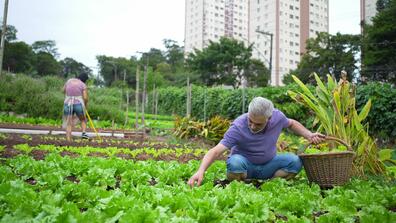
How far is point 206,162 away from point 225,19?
63.3 m

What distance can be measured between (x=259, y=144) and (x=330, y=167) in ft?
2.53

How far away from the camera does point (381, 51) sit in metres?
20.1

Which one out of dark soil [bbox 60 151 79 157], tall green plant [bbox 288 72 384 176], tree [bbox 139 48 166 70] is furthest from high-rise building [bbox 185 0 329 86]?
dark soil [bbox 60 151 79 157]

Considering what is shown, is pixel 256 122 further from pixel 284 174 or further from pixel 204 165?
pixel 284 174

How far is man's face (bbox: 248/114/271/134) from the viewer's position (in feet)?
12.4

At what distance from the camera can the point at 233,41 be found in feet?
127

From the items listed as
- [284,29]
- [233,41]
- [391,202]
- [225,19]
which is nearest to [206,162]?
[391,202]

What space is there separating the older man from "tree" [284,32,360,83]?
23.2 meters

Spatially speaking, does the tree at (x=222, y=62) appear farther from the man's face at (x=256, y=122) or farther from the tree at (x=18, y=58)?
the man's face at (x=256, y=122)

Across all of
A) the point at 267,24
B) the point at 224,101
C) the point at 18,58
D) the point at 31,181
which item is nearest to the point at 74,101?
the point at 31,181

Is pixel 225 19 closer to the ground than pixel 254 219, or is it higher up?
higher up

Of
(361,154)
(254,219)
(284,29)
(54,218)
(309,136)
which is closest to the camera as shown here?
(54,218)

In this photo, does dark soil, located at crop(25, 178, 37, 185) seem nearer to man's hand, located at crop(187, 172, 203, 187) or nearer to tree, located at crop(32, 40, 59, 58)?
man's hand, located at crop(187, 172, 203, 187)

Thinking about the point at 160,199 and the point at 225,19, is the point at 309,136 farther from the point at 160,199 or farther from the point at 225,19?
the point at 225,19
